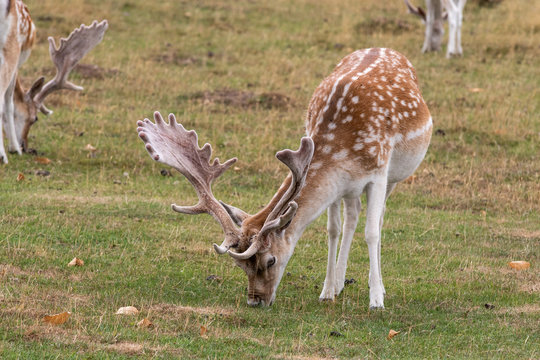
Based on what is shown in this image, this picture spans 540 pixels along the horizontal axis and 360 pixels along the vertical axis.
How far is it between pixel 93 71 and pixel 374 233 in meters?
10.5

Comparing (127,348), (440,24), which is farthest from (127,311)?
(440,24)

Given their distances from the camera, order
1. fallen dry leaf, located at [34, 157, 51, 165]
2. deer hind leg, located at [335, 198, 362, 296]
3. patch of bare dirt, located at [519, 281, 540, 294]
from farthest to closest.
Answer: fallen dry leaf, located at [34, 157, 51, 165] → patch of bare dirt, located at [519, 281, 540, 294] → deer hind leg, located at [335, 198, 362, 296]

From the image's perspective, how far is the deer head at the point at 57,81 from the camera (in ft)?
41.4

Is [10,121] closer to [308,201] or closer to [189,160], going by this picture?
[189,160]

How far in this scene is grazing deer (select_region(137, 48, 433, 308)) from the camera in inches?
262

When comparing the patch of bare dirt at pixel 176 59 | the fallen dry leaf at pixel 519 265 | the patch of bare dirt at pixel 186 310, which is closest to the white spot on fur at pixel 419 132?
the fallen dry leaf at pixel 519 265

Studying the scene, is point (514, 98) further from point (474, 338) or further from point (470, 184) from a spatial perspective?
point (474, 338)

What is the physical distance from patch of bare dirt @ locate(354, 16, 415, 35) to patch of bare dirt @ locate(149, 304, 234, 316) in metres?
14.1

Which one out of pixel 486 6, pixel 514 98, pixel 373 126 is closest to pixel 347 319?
pixel 373 126

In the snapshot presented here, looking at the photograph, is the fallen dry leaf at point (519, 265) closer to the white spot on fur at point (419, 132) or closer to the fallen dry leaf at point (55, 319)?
the white spot on fur at point (419, 132)

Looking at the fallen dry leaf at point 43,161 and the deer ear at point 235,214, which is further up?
the deer ear at point 235,214

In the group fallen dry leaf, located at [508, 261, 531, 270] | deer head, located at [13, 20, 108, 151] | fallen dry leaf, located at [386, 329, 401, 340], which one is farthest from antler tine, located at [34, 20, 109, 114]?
fallen dry leaf, located at [386, 329, 401, 340]

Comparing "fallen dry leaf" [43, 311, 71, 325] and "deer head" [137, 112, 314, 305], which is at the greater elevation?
"deer head" [137, 112, 314, 305]

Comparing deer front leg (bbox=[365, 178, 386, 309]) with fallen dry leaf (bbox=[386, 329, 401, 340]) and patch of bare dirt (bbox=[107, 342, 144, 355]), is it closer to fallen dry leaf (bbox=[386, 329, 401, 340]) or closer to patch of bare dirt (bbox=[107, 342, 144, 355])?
fallen dry leaf (bbox=[386, 329, 401, 340])
